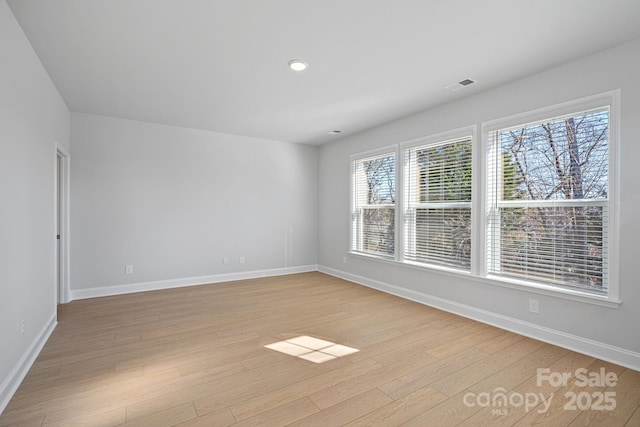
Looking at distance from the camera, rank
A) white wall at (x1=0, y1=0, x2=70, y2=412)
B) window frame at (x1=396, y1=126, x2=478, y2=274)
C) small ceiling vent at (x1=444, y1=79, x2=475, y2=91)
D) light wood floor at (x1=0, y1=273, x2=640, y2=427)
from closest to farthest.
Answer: light wood floor at (x1=0, y1=273, x2=640, y2=427) < white wall at (x1=0, y1=0, x2=70, y2=412) < small ceiling vent at (x1=444, y1=79, x2=475, y2=91) < window frame at (x1=396, y1=126, x2=478, y2=274)

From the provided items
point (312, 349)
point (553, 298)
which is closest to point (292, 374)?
point (312, 349)

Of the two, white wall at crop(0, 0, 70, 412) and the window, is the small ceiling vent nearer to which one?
the window

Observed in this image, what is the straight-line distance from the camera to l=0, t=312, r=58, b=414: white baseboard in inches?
76.6

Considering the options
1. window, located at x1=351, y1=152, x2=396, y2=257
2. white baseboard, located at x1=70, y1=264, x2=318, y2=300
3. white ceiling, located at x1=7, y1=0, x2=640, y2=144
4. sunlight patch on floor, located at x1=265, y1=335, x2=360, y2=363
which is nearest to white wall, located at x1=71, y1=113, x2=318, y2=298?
white baseboard, located at x1=70, y1=264, x2=318, y2=300

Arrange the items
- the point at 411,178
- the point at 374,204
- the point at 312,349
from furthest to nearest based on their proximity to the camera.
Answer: the point at 374,204
the point at 411,178
the point at 312,349

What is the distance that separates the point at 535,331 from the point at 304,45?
343 cm

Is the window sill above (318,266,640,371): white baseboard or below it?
above

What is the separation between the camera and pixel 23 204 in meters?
2.36

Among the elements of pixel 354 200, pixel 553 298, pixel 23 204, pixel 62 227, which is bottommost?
pixel 553 298

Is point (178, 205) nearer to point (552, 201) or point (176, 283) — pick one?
point (176, 283)

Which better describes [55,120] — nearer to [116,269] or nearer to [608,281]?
[116,269]

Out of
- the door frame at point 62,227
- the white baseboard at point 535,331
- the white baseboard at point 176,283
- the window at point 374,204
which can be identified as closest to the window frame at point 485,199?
the window at point 374,204

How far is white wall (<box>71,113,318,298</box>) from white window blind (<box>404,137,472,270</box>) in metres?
2.51

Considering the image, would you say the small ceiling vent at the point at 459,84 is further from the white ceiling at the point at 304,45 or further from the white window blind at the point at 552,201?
the white window blind at the point at 552,201
